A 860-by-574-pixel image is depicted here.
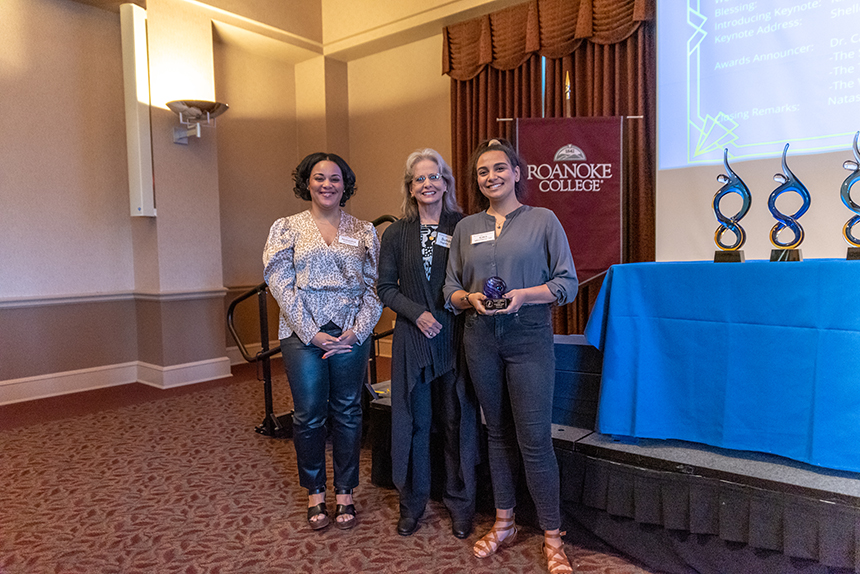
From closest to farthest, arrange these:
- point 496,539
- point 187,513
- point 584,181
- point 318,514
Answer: point 496,539, point 318,514, point 187,513, point 584,181

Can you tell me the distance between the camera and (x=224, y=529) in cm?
221

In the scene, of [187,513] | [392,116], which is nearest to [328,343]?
[187,513]

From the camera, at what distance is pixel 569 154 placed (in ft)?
12.4

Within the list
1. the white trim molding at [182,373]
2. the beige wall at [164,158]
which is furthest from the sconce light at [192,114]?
the white trim molding at [182,373]

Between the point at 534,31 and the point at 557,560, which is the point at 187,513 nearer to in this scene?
the point at 557,560

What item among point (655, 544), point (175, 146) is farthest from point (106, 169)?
point (655, 544)

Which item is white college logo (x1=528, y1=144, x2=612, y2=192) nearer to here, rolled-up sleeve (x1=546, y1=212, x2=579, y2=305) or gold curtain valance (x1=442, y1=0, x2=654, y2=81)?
gold curtain valance (x1=442, y1=0, x2=654, y2=81)

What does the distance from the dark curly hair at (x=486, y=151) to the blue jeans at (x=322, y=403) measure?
2.29ft

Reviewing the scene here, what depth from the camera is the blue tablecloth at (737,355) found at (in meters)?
1.66

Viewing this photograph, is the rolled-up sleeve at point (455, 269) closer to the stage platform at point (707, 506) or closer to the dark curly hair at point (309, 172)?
the dark curly hair at point (309, 172)

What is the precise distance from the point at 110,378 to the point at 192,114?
7.31 feet

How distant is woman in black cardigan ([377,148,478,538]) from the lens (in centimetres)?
199

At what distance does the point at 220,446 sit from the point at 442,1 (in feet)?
12.4

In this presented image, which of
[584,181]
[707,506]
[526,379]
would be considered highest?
[584,181]
